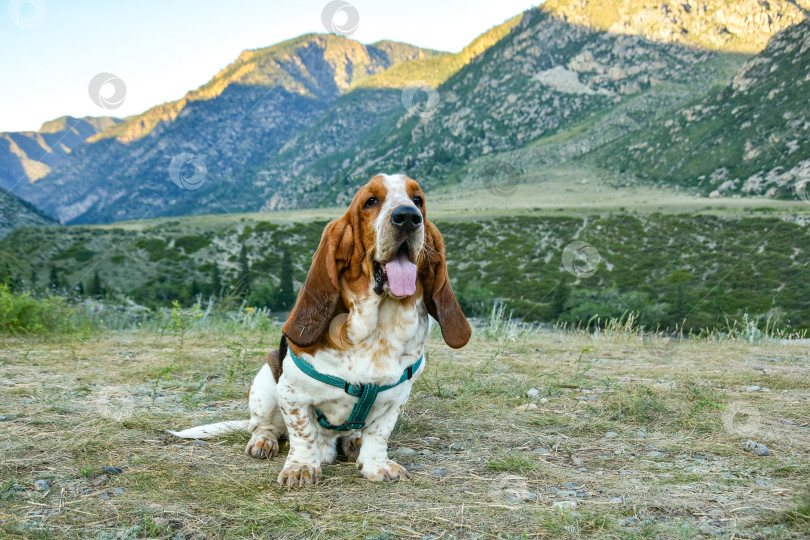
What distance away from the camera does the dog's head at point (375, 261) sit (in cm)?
297

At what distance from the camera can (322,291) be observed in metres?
3.14

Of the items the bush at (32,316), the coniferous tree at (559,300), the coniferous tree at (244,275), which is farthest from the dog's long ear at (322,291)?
the coniferous tree at (559,300)

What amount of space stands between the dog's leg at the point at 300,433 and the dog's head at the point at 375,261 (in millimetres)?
376

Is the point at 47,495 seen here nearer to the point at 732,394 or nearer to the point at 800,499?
the point at 800,499

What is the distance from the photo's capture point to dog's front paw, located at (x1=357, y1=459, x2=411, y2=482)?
3.15 m

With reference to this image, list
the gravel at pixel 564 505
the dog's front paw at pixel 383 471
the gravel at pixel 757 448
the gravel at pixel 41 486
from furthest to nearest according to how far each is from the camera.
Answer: the gravel at pixel 757 448 < the dog's front paw at pixel 383 471 < the gravel at pixel 41 486 < the gravel at pixel 564 505

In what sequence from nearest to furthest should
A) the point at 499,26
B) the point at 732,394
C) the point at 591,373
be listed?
1. the point at 732,394
2. the point at 591,373
3. the point at 499,26

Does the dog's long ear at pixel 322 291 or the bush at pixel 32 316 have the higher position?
the dog's long ear at pixel 322 291

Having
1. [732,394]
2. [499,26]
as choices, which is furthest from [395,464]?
[499,26]

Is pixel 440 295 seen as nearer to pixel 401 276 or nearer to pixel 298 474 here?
pixel 401 276

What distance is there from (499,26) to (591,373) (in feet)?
659

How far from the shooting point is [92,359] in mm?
6004

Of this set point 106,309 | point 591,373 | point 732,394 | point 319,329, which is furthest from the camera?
point 106,309

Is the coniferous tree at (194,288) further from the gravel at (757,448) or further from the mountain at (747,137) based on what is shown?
the mountain at (747,137)
